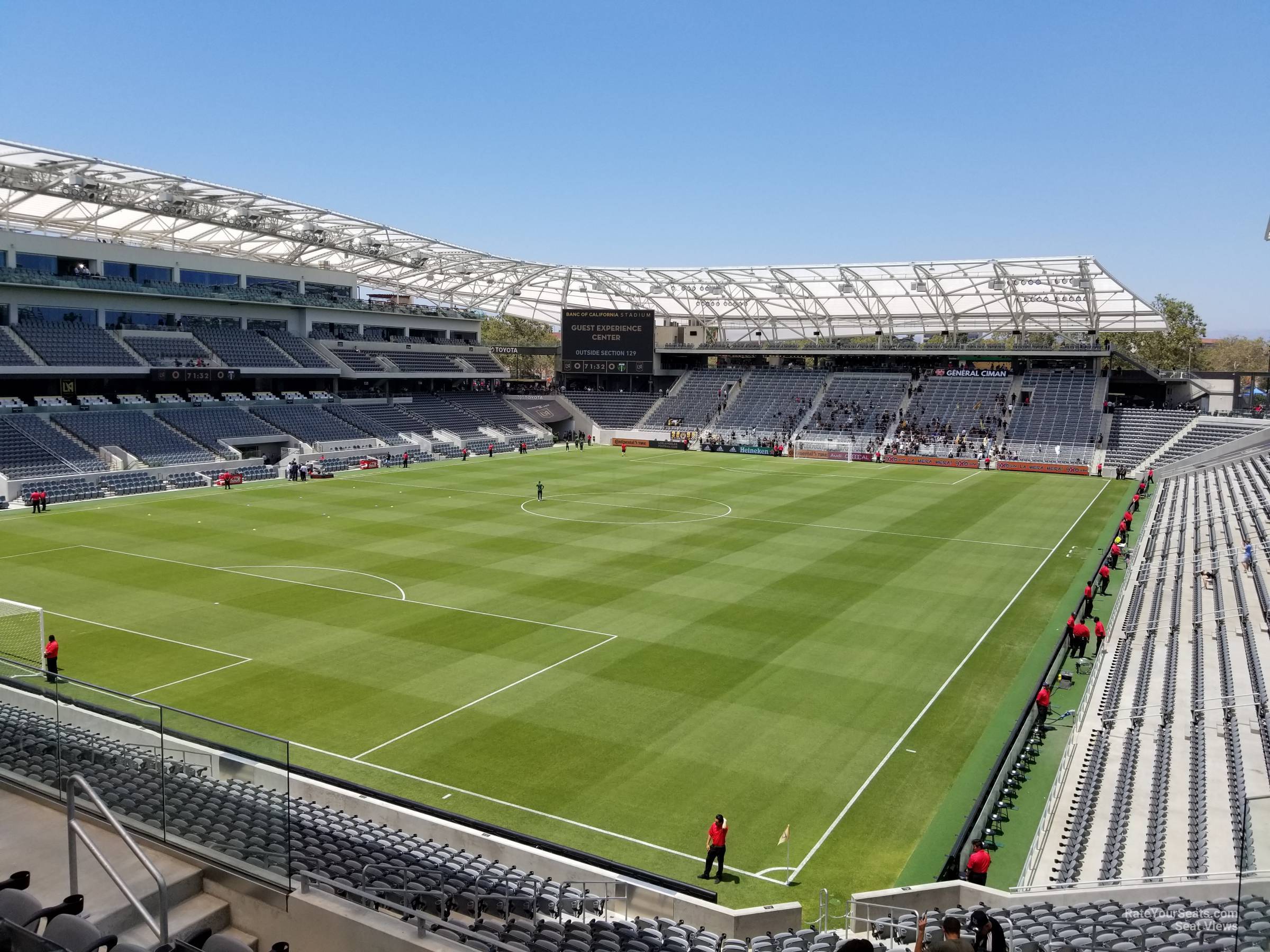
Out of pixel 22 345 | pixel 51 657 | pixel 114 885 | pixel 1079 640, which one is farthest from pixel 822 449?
pixel 114 885

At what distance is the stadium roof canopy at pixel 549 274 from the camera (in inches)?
1858

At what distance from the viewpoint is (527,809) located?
1470 centimetres

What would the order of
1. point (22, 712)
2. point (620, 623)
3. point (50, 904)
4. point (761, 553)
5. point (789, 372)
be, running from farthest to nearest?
point (789, 372), point (761, 553), point (620, 623), point (22, 712), point (50, 904)

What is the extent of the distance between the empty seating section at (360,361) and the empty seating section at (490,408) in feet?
21.9

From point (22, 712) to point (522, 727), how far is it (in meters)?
9.26

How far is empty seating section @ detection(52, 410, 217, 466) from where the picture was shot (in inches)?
1935

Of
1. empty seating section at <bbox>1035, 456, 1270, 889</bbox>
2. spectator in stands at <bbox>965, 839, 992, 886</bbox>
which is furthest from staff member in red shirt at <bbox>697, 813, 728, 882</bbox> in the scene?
empty seating section at <bbox>1035, 456, 1270, 889</bbox>

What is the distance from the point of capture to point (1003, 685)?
20484 millimetres

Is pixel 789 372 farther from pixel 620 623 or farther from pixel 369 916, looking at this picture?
pixel 369 916

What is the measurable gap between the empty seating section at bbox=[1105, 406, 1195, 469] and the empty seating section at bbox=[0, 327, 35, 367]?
64.8 metres

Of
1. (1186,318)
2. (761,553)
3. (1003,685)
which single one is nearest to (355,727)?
(1003,685)

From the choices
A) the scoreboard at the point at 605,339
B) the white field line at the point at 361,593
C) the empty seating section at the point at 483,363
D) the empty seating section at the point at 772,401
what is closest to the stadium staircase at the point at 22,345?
the white field line at the point at 361,593

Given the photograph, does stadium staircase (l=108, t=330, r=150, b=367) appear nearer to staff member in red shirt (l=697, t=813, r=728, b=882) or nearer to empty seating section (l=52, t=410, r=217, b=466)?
empty seating section (l=52, t=410, r=217, b=466)

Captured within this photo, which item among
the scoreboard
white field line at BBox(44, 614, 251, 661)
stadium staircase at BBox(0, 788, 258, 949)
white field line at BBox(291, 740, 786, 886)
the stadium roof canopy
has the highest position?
the stadium roof canopy
